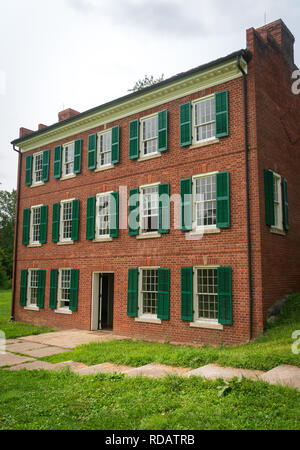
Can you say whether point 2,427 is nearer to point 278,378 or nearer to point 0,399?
point 0,399

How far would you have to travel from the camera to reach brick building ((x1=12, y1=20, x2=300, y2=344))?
11.9 meters

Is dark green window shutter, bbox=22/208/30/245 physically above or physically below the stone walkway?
above

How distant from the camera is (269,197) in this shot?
40.5 ft

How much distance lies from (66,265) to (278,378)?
1269 cm

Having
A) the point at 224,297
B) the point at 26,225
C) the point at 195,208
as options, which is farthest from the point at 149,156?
the point at 26,225

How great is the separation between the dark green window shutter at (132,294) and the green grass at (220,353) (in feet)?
6.03

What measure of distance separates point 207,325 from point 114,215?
612 cm

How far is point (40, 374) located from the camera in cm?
860

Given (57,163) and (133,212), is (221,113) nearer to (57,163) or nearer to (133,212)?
(133,212)

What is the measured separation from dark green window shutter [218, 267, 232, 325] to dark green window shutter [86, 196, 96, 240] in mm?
6834

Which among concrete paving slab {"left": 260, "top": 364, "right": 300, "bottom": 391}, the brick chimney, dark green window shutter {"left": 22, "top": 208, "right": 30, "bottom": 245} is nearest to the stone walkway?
concrete paving slab {"left": 260, "top": 364, "right": 300, "bottom": 391}

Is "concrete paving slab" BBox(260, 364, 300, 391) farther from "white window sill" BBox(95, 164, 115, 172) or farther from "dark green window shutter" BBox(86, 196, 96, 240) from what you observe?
"white window sill" BBox(95, 164, 115, 172)

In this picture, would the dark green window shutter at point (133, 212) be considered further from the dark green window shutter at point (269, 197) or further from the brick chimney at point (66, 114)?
the brick chimney at point (66, 114)

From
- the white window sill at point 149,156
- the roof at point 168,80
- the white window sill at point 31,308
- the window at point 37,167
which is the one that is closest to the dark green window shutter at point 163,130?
the white window sill at point 149,156
